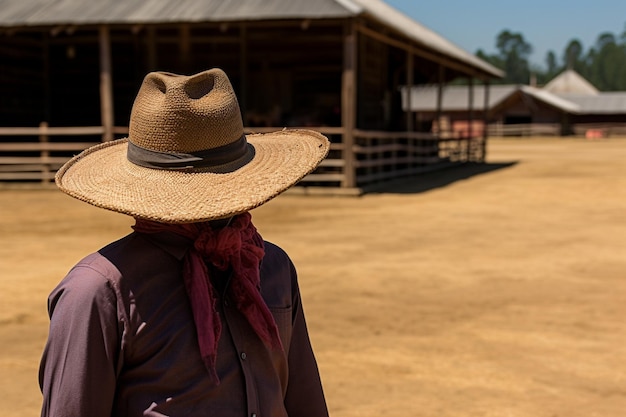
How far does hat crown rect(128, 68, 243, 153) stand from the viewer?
161cm

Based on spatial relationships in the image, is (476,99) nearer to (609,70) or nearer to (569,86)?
(569,86)

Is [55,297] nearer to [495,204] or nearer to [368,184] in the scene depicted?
[495,204]

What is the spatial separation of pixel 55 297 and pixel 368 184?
1451 cm

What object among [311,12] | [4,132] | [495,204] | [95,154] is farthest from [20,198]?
[95,154]

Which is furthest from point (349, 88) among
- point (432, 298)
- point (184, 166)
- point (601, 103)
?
point (601, 103)

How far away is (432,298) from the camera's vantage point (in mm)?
6234

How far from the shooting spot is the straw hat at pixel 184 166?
5.12ft

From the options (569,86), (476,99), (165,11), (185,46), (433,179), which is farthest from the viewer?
(569,86)

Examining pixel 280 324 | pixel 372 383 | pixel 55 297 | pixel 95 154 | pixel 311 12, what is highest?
pixel 311 12

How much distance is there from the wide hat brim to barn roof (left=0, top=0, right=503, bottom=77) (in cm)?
1167

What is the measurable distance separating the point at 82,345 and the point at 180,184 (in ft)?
1.22

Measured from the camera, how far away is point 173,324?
5.14ft

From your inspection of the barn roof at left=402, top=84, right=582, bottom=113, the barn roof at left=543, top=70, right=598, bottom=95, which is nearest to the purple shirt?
the barn roof at left=402, top=84, right=582, bottom=113

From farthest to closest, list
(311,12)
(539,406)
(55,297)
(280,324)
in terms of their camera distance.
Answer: (311,12)
(539,406)
(280,324)
(55,297)
